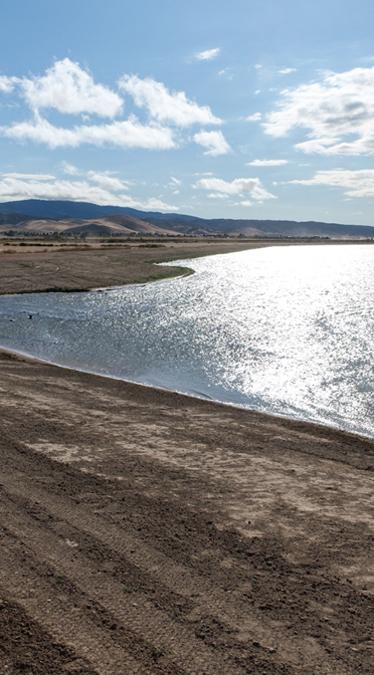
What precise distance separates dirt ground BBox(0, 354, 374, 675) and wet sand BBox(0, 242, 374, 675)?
0.02 meters

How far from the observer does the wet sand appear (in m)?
6.38

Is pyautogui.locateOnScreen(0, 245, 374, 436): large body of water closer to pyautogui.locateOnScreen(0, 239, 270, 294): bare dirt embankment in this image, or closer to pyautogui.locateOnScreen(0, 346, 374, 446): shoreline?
pyautogui.locateOnScreen(0, 346, 374, 446): shoreline

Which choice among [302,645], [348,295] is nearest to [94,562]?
[302,645]

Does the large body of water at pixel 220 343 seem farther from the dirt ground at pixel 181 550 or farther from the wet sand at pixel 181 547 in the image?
the dirt ground at pixel 181 550

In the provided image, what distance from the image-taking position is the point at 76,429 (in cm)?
1511

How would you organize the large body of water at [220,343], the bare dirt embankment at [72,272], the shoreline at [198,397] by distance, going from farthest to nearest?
the bare dirt embankment at [72,272] < the large body of water at [220,343] < the shoreline at [198,397]

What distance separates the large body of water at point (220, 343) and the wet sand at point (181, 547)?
580cm

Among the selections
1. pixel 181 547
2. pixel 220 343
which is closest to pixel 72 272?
pixel 220 343

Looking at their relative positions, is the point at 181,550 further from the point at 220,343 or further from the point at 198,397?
the point at 220,343

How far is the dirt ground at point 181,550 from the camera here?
6.37m

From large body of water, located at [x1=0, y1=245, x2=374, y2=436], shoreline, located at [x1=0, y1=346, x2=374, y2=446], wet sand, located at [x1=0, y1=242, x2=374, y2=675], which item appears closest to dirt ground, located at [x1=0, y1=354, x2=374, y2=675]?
wet sand, located at [x1=0, y1=242, x2=374, y2=675]

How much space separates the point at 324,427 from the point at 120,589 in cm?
1130

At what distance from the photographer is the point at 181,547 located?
347 inches

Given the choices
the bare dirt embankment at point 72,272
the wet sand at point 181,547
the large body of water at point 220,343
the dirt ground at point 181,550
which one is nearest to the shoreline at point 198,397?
the large body of water at point 220,343
